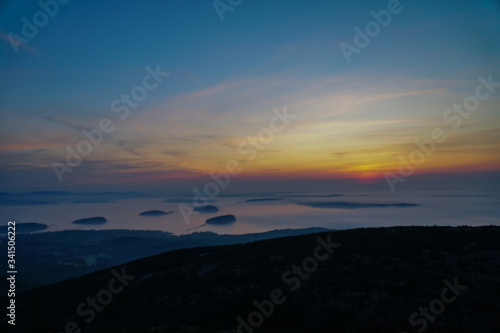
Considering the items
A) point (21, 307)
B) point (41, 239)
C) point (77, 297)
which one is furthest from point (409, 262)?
point (41, 239)

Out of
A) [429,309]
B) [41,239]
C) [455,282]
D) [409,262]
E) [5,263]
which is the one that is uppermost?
[41,239]

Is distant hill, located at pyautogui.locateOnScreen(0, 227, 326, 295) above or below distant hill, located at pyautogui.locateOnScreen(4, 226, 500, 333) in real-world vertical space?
above

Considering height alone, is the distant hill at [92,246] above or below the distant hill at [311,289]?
above

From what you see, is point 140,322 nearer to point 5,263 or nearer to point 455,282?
point 455,282

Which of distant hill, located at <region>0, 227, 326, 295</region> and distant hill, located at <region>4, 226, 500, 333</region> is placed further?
distant hill, located at <region>0, 227, 326, 295</region>

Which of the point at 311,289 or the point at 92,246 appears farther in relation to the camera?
the point at 92,246

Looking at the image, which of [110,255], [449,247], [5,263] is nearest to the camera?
[449,247]

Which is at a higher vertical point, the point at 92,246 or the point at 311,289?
the point at 92,246

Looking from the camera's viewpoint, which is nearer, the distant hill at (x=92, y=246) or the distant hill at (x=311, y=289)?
the distant hill at (x=311, y=289)
